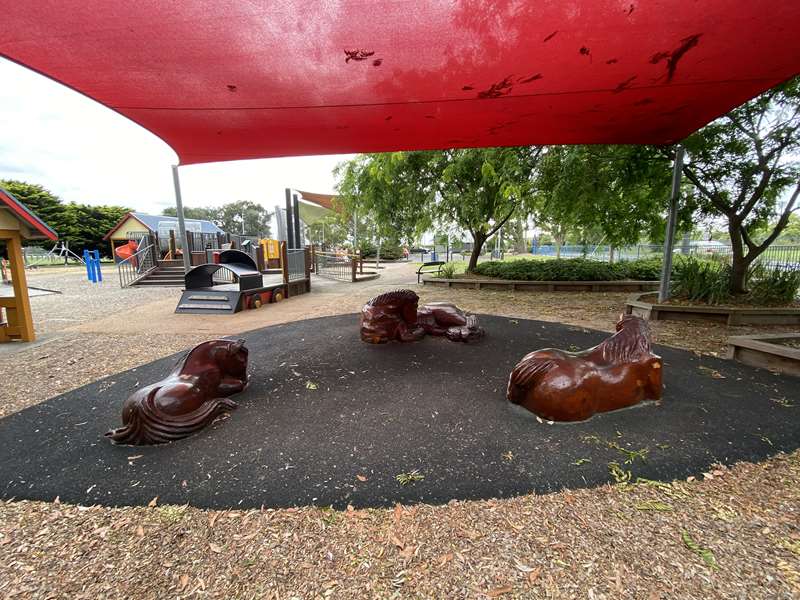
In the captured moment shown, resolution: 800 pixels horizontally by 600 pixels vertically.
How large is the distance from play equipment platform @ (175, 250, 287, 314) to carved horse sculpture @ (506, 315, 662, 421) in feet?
20.8

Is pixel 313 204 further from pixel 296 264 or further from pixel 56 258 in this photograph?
pixel 56 258

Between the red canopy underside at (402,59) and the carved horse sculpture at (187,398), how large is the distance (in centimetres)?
217

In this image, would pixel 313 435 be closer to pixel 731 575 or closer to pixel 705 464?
pixel 731 575

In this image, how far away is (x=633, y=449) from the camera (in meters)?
2.12

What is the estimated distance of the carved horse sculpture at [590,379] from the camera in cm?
240

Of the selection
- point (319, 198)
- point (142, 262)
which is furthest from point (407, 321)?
point (142, 262)

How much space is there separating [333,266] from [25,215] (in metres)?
10.8

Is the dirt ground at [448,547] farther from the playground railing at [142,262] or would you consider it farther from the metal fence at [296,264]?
the playground railing at [142,262]

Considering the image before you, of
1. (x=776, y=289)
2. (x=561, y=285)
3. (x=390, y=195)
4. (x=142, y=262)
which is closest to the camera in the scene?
(x=776, y=289)

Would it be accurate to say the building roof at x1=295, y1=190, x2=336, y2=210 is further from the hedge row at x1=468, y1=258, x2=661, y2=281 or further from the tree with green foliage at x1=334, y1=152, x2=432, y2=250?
the hedge row at x1=468, y1=258, x2=661, y2=281

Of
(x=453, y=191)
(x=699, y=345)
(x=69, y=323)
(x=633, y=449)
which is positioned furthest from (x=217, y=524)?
(x=453, y=191)

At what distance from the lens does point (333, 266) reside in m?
15.3

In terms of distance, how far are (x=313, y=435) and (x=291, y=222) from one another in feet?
37.6

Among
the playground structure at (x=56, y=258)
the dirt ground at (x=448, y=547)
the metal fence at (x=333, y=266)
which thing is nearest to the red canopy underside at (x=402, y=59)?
the dirt ground at (x=448, y=547)
